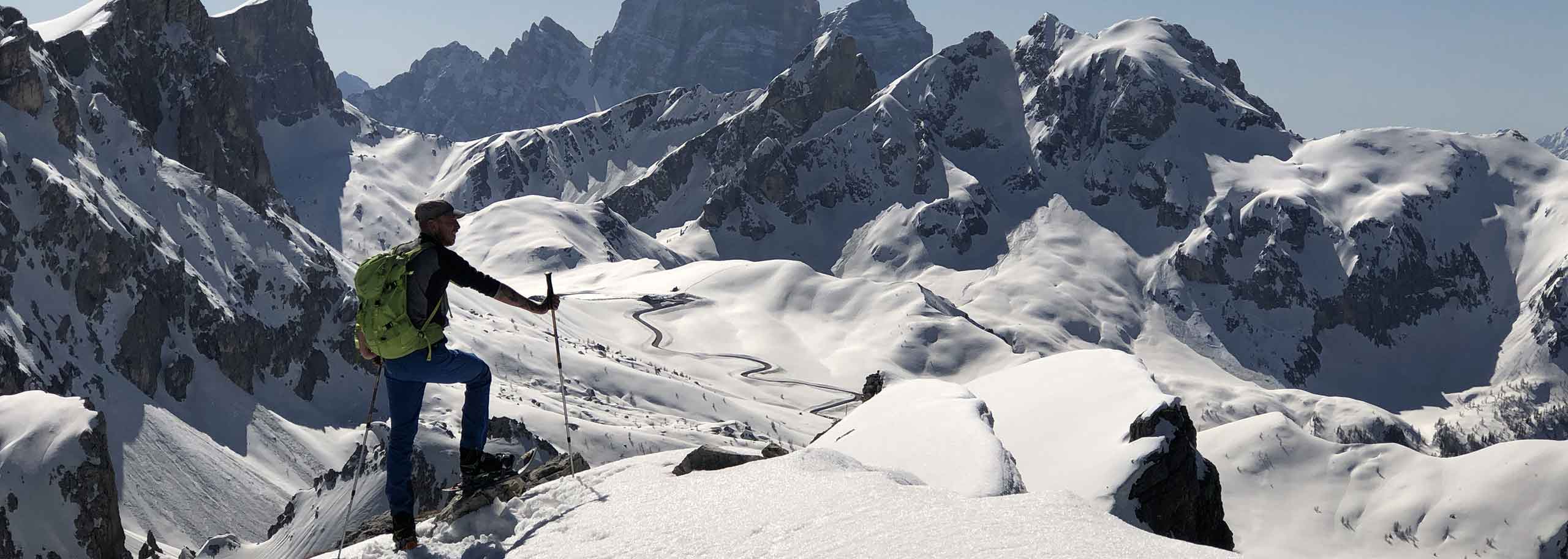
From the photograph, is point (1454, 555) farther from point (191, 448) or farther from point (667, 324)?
point (667, 324)

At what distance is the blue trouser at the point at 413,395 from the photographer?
1337cm

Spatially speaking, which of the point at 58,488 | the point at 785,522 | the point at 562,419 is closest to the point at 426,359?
the point at 785,522

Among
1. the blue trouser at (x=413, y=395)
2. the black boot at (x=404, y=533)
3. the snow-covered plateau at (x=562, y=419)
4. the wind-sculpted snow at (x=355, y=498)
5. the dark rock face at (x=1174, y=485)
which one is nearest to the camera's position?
the blue trouser at (x=413, y=395)

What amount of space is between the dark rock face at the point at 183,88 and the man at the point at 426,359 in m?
140

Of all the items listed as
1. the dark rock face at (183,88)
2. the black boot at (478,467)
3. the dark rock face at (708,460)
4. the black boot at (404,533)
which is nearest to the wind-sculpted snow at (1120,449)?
the dark rock face at (708,460)

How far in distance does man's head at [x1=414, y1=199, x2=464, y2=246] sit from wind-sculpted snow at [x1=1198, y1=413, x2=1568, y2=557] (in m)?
36.7

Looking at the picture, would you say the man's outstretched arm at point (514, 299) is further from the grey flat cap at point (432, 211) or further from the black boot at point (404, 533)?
the black boot at point (404, 533)

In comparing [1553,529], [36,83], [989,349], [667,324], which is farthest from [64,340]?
[989,349]

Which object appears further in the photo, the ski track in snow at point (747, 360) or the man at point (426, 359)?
the ski track in snow at point (747, 360)

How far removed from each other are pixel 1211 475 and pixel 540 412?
76957mm

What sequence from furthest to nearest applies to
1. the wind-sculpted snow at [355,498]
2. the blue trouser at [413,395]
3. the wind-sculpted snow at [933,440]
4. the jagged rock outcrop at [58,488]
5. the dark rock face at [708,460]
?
the jagged rock outcrop at [58,488] → the wind-sculpted snow at [355,498] → the dark rock face at [708,460] → the wind-sculpted snow at [933,440] → the blue trouser at [413,395]

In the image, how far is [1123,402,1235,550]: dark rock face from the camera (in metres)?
23.6

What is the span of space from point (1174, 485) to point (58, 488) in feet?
174

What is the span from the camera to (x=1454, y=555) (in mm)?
43312
